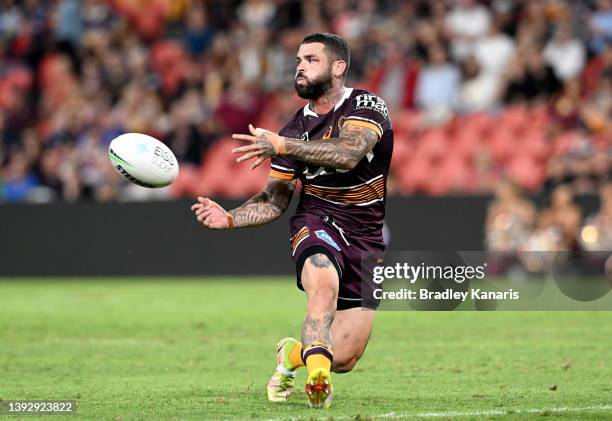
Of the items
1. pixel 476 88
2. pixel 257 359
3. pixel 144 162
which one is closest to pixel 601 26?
pixel 476 88

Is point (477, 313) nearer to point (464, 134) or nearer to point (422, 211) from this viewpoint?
point (422, 211)

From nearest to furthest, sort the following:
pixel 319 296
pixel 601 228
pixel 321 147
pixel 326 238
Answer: pixel 319 296 → pixel 321 147 → pixel 326 238 → pixel 601 228

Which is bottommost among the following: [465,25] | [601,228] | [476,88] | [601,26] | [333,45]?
[333,45]

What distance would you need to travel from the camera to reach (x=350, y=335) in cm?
870

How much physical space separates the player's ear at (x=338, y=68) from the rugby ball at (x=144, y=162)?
4.37ft

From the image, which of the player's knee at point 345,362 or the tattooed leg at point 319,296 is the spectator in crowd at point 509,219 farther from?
the tattooed leg at point 319,296

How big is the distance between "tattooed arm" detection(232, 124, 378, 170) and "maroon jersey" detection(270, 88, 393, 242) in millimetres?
265

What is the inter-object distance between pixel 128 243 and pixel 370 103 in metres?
12.9

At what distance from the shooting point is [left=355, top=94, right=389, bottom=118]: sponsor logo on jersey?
341 inches

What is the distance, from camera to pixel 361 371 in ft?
34.9

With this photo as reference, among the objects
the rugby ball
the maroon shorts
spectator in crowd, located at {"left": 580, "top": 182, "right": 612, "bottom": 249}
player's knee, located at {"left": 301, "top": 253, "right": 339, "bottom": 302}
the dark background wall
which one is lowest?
player's knee, located at {"left": 301, "top": 253, "right": 339, "bottom": 302}

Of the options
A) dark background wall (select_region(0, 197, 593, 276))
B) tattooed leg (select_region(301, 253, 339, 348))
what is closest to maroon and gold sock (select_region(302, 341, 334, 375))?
tattooed leg (select_region(301, 253, 339, 348))

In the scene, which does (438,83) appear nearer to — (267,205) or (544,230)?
(544,230)

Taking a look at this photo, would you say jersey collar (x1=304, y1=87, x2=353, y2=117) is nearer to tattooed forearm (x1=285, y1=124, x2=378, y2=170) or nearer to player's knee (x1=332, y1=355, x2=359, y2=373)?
tattooed forearm (x1=285, y1=124, x2=378, y2=170)
